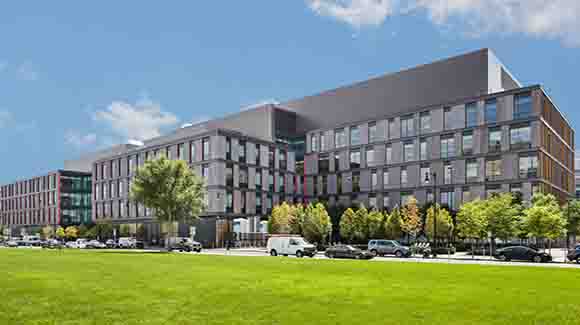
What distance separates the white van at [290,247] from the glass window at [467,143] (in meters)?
38.4

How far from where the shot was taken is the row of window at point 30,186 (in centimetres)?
12841

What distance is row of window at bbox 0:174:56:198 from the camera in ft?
421

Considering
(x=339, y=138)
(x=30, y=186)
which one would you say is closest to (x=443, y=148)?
(x=339, y=138)

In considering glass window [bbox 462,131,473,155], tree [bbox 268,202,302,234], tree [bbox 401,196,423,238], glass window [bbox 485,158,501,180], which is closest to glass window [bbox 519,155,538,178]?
glass window [bbox 485,158,501,180]

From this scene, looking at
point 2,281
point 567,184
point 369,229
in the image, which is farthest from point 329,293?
point 567,184

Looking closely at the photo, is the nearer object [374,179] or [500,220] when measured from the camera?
[500,220]

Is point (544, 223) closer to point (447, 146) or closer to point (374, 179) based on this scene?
point (447, 146)

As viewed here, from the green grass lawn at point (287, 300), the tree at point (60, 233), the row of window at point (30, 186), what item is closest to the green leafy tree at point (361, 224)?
the green grass lawn at point (287, 300)

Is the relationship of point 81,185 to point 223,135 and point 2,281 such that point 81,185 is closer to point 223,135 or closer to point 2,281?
point 223,135

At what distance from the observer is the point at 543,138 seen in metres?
72.8

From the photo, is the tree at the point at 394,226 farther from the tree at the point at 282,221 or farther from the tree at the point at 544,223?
the tree at the point at 544,223

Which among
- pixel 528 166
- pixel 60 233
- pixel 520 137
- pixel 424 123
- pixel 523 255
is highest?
pixel 424 123

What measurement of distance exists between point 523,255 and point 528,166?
32234mm

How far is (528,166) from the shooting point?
7169 cm
